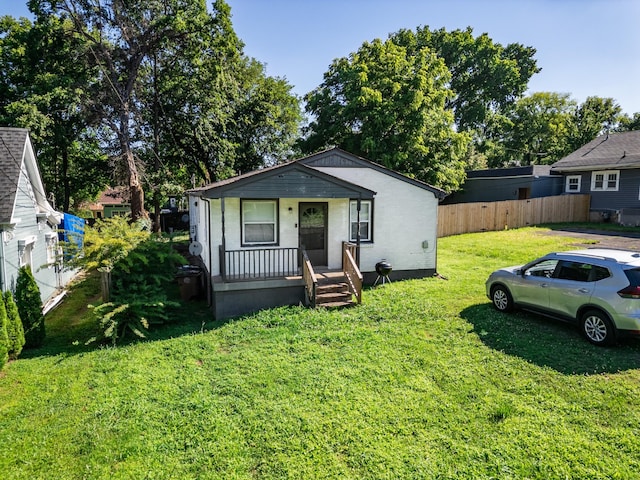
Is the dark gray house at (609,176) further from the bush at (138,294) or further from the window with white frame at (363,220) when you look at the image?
the bush at (138,294)

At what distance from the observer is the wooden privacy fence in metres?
21.4

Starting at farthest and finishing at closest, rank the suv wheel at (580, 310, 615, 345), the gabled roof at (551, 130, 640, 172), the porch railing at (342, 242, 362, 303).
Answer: the gabled roof at (551, 130, 640, 172) < the porch railing at (342, 242, 362, 303) < the suv wheel at (580, 310, 615, 345)

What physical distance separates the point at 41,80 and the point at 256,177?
1580cm

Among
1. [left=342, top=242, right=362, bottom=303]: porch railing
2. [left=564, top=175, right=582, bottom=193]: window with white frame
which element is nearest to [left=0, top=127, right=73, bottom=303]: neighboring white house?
[left=342, top=242, right=362, bottom=303]: porch railing

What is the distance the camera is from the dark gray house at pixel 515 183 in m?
24.9

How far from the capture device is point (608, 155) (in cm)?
Answer: 2275

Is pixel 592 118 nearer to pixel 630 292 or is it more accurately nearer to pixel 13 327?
pixel 630 292

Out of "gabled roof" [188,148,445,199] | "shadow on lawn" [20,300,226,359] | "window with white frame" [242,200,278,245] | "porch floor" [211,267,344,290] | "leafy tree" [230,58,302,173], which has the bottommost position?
"shadow on lawn" [20,300,226,359]

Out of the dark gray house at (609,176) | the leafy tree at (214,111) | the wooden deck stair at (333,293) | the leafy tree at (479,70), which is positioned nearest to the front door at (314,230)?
the wooden deck stair at (333,293)

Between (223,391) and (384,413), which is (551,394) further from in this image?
(223,391)

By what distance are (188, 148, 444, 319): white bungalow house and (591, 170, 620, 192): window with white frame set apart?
53.4 feet

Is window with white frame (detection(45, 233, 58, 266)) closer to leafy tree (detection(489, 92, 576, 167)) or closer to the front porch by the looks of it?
the front porch

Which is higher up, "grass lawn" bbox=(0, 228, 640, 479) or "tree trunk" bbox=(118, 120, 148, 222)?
"tree trunk" bbox=(118, 120, 148, 222)

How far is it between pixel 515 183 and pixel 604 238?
10027 mm
